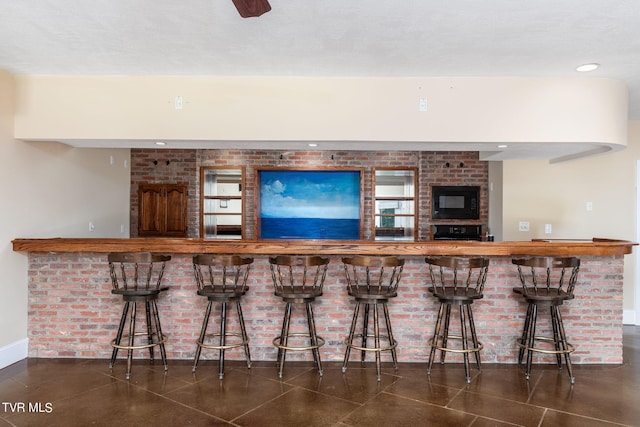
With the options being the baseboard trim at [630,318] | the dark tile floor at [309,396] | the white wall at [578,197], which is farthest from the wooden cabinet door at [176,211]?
the baseboard trim at [630,318]

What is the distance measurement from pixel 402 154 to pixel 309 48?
351 cm

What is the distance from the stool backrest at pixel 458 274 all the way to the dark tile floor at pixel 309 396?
2.22ft

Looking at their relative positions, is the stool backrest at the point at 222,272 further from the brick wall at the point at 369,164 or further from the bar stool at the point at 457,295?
the brick wall at the point at 369,164

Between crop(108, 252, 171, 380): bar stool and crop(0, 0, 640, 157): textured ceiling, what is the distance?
1568 mm

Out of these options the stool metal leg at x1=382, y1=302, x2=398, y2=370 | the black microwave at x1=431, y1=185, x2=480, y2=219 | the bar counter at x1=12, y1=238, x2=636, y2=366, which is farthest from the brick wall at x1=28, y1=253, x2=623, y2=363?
the black microwave at x1=431, y1=185, x2=480, y2=219

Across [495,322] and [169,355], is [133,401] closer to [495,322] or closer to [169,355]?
Result: [169,355]

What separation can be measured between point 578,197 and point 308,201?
11.7ft

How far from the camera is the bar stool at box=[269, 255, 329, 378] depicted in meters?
3.22

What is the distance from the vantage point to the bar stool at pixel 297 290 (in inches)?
127

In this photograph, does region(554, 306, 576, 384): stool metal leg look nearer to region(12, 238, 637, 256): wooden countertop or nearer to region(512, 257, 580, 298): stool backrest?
region(512, 257, 580, 298): stool backrest

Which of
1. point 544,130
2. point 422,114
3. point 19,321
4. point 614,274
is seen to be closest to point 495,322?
point 614,274

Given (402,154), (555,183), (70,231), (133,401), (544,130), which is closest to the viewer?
(133,401)

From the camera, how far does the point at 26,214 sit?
3.65m

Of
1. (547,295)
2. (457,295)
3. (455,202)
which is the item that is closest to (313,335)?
(457,295)
